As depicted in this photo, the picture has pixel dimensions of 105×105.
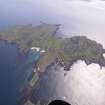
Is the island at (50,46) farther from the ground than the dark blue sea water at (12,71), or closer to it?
farther from the ground

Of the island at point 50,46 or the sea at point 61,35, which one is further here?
the island at point 50,46

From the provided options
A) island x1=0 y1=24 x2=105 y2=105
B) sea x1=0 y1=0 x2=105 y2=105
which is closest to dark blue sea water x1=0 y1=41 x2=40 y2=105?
sea x1=0 y1=0 x2=105 y2=105

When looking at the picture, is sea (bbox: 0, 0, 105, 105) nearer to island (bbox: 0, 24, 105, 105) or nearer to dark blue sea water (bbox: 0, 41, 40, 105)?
dark blue sea water (bbox: 0, 41, 40, 105)

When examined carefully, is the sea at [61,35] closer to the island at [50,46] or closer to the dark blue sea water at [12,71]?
the dark blue sea water at [12,71]

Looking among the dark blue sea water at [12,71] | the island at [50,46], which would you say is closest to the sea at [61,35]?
the dark blue sea water at [12,71]

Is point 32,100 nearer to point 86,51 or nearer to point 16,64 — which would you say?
point 16,64

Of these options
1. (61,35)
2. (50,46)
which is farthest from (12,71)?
(61,35)
